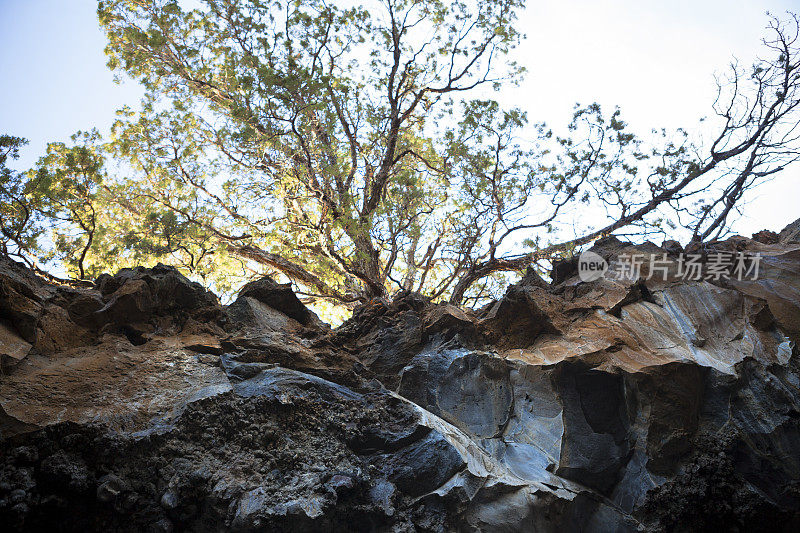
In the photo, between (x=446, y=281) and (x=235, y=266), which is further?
(x=235, y=266)

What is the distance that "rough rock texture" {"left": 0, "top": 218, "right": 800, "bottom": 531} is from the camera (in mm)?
4488

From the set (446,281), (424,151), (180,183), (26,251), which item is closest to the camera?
(26,251)

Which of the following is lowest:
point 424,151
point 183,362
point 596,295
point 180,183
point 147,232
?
point 183,362

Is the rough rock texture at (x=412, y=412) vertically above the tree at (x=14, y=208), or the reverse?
the tree at (x=14, y=208)

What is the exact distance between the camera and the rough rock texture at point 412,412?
14.7ft

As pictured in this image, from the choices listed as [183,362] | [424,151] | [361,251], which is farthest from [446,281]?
[183,362]

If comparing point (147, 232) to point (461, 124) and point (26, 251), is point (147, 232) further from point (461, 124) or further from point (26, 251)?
point (461, 124)

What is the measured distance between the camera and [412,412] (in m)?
5.88

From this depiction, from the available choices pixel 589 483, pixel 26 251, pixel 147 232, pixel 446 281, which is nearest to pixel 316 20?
pixel 147 232

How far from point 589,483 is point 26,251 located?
800 cm

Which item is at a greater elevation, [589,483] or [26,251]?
[26,251]

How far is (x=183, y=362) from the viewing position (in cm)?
588

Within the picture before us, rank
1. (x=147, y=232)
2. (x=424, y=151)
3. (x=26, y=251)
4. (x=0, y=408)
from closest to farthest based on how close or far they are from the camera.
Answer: (x=0, y=408) → (x=26, y=251) → (x=147, y=232) → (x=424, y=151)

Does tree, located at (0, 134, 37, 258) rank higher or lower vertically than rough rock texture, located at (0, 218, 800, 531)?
higher
